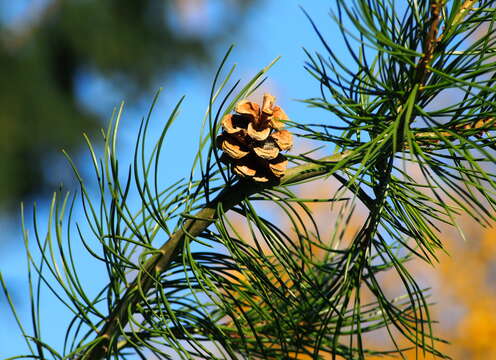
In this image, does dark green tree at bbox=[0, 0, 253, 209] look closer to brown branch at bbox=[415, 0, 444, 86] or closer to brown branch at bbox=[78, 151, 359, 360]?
brown branch at bbox=[78, 151, 359, 360]

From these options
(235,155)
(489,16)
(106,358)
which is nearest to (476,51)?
(489,16)

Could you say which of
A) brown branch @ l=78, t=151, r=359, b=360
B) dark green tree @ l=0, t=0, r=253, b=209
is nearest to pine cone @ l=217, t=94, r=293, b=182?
brown branch @ l=78, t=151, r=359, b=360

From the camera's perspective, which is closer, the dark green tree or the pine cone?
the pine cone

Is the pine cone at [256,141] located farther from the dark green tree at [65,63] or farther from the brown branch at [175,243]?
the dark green tree at [65,63]

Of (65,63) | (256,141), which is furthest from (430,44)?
(65,63)

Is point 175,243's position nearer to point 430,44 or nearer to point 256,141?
point 256,141

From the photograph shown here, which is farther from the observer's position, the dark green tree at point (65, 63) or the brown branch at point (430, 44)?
the dark green tree at point (65, 63)

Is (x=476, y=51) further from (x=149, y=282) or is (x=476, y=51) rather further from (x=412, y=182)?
(x=149, y=282)

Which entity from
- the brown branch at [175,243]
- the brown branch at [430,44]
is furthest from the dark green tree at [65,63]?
the brown branch at [430,44]
